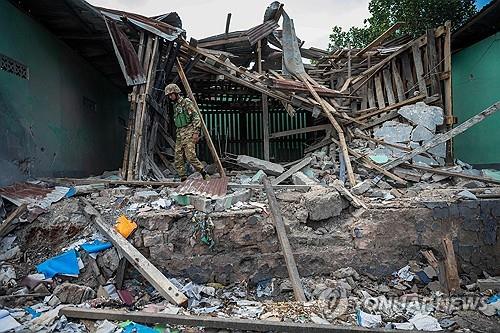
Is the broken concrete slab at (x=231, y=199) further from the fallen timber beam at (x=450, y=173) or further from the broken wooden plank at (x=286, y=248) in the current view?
the fallen timber beam at (x=450, y=173)

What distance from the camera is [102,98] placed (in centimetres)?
891

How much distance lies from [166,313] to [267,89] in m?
5.02

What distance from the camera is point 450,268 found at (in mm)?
4312

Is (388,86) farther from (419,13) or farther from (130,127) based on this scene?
(130,127)

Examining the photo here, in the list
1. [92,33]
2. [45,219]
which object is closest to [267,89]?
[92,33]

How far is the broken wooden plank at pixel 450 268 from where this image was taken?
423cm

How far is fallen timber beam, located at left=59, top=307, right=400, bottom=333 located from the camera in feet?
10.1

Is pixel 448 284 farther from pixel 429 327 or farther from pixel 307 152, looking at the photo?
pixel 307 152

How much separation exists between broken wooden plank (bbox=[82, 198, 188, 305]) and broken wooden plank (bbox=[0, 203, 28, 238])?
76 centimetres

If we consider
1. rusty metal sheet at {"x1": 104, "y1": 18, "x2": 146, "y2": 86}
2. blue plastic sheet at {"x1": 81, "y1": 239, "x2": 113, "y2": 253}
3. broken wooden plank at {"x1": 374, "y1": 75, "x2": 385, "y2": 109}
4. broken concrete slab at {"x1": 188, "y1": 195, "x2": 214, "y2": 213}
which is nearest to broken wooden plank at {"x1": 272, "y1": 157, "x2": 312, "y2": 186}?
broken concrete slab at {"x1": 188, "y1": 195, "x2": 214, "y2": 213}

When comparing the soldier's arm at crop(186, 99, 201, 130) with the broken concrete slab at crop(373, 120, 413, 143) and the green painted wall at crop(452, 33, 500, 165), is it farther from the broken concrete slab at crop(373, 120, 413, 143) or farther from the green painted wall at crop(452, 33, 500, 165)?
the green painted wall at crop(452, 33, 500, 165)

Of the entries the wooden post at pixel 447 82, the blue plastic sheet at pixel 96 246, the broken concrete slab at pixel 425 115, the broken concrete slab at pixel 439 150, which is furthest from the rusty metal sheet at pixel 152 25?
the broken concrete slab at pixel 439 150

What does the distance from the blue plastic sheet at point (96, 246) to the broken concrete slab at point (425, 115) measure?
610 centimetres

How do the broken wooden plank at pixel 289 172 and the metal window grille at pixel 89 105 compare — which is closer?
the broken wooden plank at pixel 289 172
